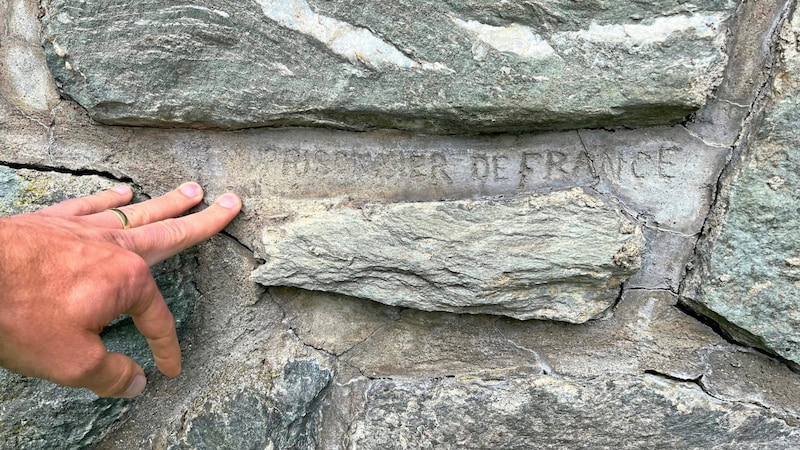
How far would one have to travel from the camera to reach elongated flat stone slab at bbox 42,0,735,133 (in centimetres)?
77

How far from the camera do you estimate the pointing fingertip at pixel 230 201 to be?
0.93m

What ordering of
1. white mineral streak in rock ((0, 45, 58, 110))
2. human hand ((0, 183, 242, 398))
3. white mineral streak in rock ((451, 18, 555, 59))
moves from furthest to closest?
white mineral streak in rock ((0, 45, 58, 110)) → white mineral streak in rock ((451, 18, 555, 59)) → human hand ((0, 183, 242, 398))

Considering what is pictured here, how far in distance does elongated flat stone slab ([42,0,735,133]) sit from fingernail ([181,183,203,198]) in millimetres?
111

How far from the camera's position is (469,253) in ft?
2.85

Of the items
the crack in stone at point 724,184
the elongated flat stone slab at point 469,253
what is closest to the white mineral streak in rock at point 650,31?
the crack in stone at point 724,184

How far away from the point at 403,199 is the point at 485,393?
1.21 feet

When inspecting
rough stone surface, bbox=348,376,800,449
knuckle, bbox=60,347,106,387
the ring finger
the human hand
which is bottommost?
rough stone surface, bbox=348,376,800,449

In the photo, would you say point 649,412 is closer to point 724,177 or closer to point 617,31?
point 724,177

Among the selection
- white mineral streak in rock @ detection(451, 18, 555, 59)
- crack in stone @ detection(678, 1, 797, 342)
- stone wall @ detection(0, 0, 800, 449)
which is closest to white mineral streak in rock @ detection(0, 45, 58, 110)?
stone wall @ detection(0, 0, 800, 449)

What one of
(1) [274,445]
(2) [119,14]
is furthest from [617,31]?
(1) [274,445]

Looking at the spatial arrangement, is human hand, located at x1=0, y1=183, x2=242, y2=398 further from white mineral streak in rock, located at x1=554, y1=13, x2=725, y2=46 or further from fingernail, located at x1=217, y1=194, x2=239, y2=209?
white mineral streak in rock, located at x1=554, y1=13, x2=725, y2=46

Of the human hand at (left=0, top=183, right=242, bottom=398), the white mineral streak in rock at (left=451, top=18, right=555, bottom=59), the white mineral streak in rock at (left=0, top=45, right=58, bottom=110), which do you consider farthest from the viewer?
the white mineral streak in rock at (left=0, top=45, right=58, bottom=110)

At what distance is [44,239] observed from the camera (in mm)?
726

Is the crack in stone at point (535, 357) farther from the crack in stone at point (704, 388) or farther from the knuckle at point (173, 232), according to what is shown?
the knuckle at point (173, 232)
